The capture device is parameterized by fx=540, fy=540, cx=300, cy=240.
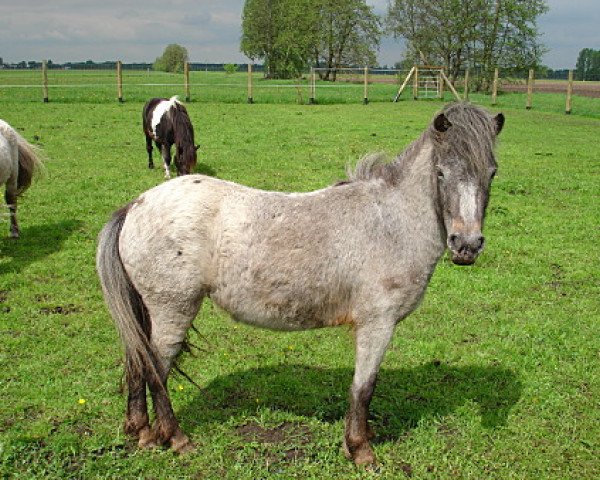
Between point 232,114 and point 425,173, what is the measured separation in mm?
21193

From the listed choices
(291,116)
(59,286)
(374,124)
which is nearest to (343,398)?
(59,286)

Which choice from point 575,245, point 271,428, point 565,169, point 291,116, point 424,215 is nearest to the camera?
point 424,215

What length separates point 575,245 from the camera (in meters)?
8.39

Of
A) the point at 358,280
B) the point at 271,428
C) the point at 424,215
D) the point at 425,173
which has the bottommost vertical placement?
the point at 271,428

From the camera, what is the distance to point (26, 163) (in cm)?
846

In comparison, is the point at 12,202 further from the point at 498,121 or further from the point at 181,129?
the point at 498,121

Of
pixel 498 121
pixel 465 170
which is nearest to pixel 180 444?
pixel 465 170

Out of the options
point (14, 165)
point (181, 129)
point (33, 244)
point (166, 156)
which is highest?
point (181, 129)

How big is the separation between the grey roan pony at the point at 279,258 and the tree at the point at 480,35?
43.7 metres

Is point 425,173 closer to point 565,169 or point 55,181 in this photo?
point 55,181

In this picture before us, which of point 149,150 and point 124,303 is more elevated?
point 149,150

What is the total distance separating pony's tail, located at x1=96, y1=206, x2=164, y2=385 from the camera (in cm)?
359

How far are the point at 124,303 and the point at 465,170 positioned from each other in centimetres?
236

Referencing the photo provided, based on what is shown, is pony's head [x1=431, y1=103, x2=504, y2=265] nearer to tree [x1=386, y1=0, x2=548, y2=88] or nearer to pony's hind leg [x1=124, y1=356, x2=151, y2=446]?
pony's hind leg [x1=124, y1=356, x2=151, y2=446]
